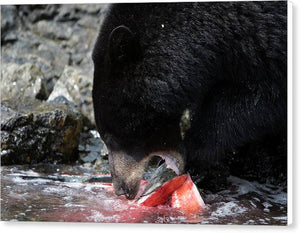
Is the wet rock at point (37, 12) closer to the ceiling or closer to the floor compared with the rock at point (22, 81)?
closer to the ceiling

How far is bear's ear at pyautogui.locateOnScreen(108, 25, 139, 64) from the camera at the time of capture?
450 centimetres

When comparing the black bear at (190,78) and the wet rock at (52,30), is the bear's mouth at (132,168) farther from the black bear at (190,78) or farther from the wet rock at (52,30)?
the wet rock at (52,30)

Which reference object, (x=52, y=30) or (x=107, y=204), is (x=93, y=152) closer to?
(x=107, y=204)

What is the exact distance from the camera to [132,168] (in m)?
4.99

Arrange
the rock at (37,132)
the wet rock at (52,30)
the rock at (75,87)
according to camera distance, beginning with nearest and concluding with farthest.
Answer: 1. the rock at (37,132)
2. the rock at (75,87)
3. the wet rock at (52,30)

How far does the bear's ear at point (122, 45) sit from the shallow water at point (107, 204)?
113 cm

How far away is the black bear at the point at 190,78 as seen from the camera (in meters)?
4.64

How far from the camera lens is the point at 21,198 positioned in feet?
16.0

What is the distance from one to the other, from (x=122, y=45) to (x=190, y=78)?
1.93 feet

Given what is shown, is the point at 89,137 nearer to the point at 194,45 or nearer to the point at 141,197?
the point at 141,197
